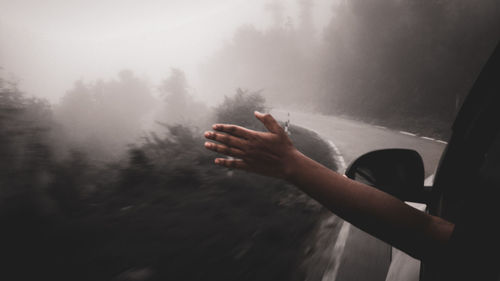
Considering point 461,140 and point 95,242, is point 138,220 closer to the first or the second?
point 95,242

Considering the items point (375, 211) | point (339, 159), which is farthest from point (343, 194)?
point (339, 159)

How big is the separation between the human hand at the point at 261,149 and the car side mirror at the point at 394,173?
0.59 metres

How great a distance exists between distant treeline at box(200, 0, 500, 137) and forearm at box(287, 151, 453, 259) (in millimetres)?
8823

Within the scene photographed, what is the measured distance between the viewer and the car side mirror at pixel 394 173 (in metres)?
1.09

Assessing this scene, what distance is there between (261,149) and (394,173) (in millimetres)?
819

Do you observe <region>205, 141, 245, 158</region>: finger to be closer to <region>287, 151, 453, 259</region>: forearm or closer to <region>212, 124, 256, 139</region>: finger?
<region>212, 124, 256, 139</region>: finger

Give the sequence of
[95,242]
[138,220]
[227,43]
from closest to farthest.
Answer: [95,242] → [138,220] → [227,43]

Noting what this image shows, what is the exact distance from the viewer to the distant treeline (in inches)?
551

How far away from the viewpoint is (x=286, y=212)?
3285 mm

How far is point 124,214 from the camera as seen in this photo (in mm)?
2418

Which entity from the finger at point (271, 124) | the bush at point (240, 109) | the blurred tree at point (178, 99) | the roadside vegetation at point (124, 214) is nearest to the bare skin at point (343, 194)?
the finger at point (271, 124)

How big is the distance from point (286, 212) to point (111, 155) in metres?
2.73

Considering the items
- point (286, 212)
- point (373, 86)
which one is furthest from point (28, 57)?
point (373, 86)

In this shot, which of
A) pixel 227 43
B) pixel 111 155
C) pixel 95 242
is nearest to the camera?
pixel 95 242
